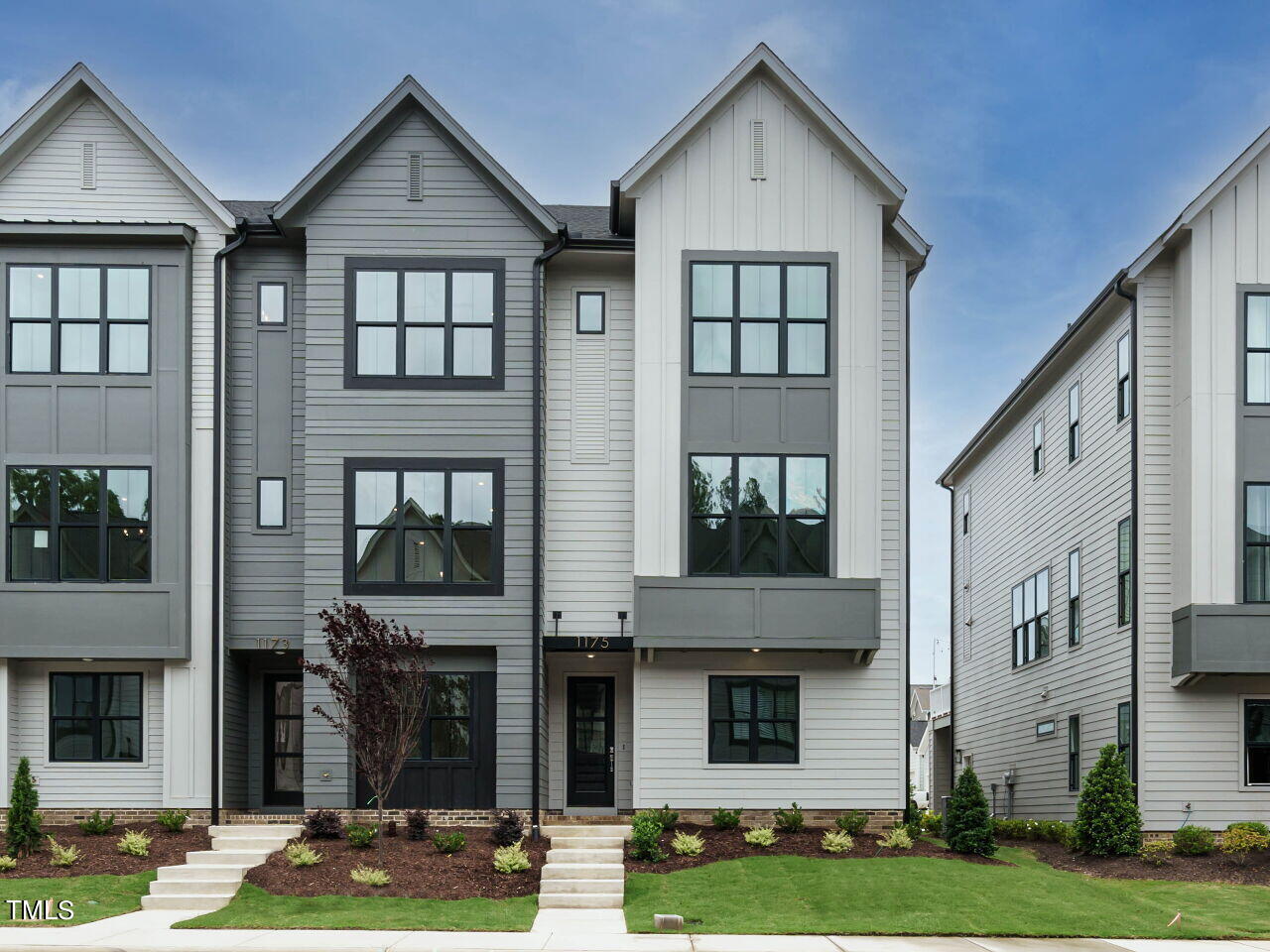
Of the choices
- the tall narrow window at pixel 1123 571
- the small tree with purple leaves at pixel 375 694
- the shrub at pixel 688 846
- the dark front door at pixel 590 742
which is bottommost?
the shrub at pixel 688 846

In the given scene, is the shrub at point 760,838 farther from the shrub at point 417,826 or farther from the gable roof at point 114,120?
the gable roof at point 114,120

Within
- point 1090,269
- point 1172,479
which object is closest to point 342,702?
point 1172,479

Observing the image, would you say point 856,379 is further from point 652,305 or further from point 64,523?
point 64,523

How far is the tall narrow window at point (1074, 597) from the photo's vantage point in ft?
76.2

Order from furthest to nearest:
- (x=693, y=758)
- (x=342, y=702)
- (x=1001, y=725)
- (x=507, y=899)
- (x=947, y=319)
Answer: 1. (x=947, y=319)
2. (x=1001, y=725)
3. (x=693, y=758)
4. (x=342, y=702)
5. (x=507, y=899)

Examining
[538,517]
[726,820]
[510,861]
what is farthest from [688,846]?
[538,517]

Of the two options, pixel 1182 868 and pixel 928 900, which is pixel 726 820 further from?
pixel 1182 868

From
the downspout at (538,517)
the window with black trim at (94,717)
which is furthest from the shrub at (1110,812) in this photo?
the window with black trim at (94,717)

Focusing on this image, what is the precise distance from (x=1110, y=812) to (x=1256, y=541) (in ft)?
15.1

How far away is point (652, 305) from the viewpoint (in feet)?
63.5

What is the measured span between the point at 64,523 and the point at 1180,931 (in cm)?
1624

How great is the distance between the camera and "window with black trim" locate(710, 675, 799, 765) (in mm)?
19234

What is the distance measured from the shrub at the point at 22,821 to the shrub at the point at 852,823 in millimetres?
11278

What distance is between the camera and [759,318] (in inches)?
765
